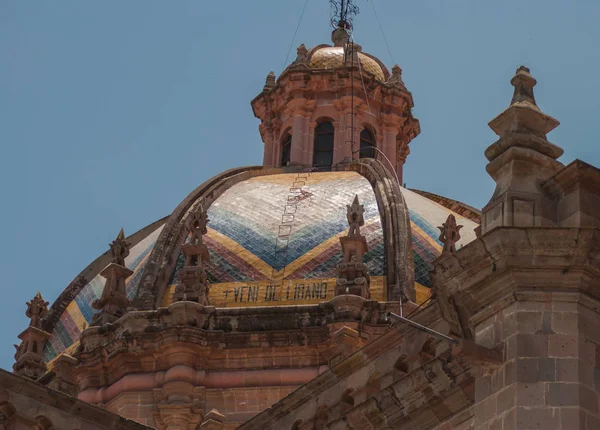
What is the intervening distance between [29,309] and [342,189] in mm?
6205

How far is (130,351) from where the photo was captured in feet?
96.4

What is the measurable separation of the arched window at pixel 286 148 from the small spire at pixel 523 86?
2442cm

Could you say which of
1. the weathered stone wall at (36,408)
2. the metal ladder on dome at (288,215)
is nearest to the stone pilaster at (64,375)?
the metal ladder on dome at (288,215)

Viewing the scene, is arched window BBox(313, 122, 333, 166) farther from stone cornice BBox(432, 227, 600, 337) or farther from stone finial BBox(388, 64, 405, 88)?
stone cornice BBox(432, 227, 600, 337)

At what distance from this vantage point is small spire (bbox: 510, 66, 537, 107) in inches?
561

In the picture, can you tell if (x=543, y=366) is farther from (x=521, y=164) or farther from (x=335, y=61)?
(x=335, y=61)

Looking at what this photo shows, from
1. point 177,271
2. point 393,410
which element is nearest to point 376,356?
point 393,410

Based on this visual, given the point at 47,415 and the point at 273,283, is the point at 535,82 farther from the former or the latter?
the point at 273,283

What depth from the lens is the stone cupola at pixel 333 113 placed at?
126 ft

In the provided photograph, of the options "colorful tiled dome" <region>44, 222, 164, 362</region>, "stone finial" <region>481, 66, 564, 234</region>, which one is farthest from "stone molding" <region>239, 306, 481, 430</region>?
"colorful tiled dome" <region>44, 222, 164, 362</region>

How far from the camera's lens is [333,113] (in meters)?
38.7

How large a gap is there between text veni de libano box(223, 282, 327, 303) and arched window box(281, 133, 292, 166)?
28.1 ft

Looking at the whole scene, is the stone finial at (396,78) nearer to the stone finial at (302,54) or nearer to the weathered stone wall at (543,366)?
the stone finial at (302,54)

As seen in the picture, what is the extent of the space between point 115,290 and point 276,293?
9.72 feet
